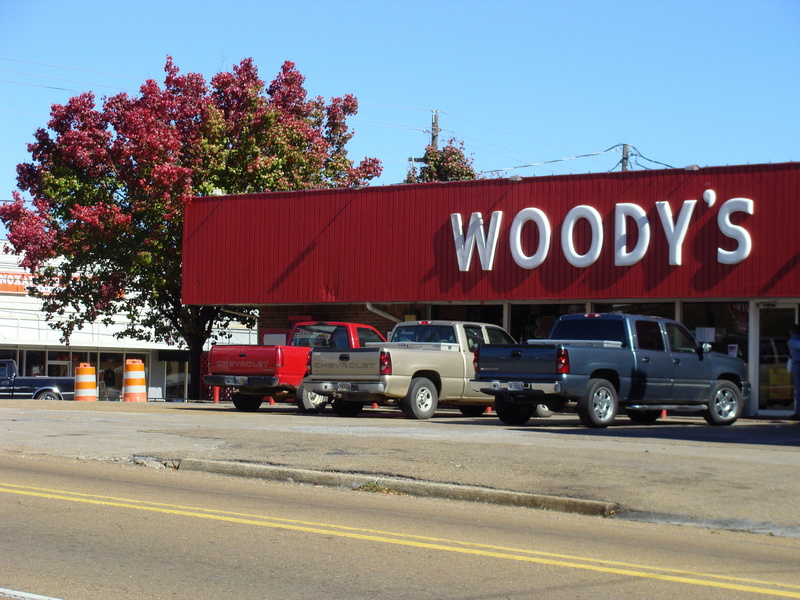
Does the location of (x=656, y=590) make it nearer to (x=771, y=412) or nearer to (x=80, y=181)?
(x=771, y=412)

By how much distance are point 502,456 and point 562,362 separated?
174 inches

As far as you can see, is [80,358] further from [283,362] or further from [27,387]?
[283,362]

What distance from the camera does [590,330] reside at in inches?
683

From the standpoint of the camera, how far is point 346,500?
10.1 m

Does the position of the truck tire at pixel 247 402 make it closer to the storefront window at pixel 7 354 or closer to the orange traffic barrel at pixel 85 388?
the orange traffic barrel at pixel 85 388

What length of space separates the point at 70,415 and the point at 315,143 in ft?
55.8

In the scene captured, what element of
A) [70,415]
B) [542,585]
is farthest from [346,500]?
[70,415]

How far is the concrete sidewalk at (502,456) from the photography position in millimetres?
9414

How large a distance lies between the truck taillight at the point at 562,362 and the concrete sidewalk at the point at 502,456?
3.07 feet

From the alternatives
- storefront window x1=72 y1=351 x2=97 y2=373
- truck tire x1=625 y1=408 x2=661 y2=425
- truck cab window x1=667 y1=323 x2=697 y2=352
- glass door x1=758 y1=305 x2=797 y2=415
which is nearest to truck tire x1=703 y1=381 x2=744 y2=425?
truck cab window x1=667 y1=323 x2=697 y2=352

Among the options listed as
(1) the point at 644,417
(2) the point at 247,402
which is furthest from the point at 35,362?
(1) the point at 644,417

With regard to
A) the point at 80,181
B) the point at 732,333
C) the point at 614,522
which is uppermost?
the point at 80,181

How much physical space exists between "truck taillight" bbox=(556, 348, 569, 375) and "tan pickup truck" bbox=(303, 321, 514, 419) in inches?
142

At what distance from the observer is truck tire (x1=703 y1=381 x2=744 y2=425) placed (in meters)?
18.1
